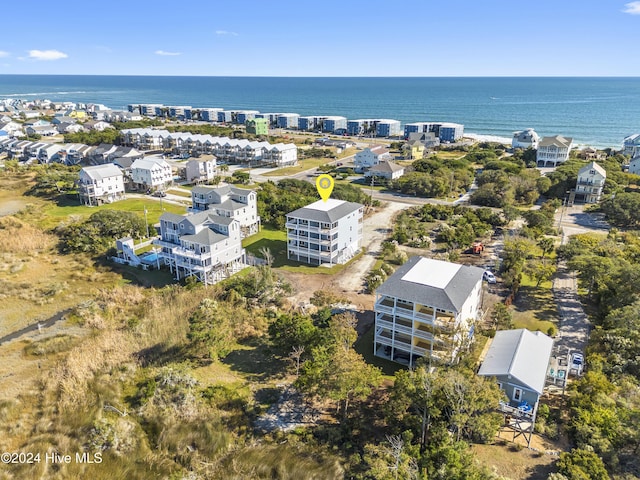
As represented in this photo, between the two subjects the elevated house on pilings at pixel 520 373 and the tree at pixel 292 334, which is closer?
the elevated house on pilings at pixel 520 373

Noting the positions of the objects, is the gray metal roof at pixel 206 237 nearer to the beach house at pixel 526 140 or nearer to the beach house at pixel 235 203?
the beach house at pixel 235 203

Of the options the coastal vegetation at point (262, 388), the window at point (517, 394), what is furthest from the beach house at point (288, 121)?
the window at point (517, 394)

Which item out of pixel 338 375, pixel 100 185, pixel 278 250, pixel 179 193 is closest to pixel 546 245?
pixel 278 250

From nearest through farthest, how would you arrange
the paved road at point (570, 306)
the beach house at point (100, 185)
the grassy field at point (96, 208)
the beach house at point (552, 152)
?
the paved road at point (570, 306) → the grassy field at point (96, 208) → the beach house at point (100, 185) → the beach house at point (552, 152)

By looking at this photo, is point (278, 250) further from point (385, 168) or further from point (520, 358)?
point (385, 168)

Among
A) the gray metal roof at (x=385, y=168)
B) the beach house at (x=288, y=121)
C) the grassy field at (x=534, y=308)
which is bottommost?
the grassy field at (x=534, y=308)

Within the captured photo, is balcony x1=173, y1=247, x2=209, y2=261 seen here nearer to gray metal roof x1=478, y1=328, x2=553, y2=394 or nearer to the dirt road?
the dirt road
